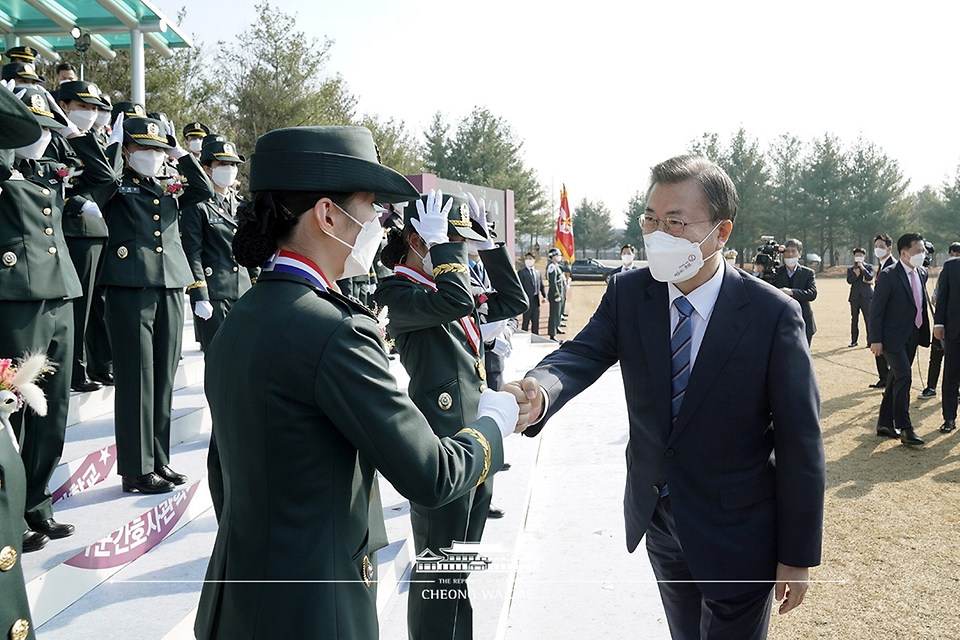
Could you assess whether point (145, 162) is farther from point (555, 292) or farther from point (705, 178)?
point (555, 292)

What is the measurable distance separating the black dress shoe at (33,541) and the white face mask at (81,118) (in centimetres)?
345

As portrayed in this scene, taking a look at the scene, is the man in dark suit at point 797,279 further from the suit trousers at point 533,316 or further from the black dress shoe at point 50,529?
the black dress shoe at point 50,529

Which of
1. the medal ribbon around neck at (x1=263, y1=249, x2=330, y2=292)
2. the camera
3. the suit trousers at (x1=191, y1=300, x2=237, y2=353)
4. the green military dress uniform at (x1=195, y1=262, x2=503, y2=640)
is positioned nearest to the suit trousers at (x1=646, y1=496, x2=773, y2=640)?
the green military dress uniform at (x1=195, y1=262, x2=503, y2=640)

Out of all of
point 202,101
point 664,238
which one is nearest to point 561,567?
point 664,238

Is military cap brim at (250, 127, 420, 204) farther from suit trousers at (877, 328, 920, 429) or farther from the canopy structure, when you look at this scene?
the canopy structure

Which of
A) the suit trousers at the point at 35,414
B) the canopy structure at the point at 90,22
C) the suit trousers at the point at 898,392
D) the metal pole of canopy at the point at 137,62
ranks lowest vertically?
the suit trousers at the point at 898,392

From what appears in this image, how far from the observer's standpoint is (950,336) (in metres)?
8.10

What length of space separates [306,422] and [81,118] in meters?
5.32

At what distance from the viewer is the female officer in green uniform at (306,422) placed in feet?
5.01

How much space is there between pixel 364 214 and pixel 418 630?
179cm

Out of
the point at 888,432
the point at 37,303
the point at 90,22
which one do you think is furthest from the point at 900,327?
the point at 90,22

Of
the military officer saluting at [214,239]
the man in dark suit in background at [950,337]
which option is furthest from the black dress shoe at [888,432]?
the military officer saluting at [214,239]

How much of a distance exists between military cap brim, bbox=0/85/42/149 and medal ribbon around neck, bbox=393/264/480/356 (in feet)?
6.72

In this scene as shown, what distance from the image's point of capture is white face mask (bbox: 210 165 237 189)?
630 centimetres
